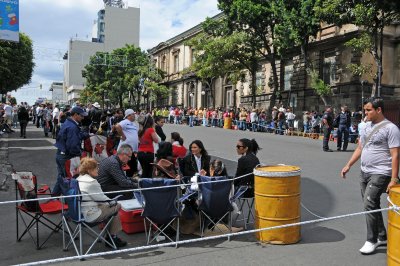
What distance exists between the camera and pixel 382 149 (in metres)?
5.27

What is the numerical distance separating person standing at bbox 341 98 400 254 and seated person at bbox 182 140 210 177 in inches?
109

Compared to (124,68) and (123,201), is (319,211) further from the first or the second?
(124,68)

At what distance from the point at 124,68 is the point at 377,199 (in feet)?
184

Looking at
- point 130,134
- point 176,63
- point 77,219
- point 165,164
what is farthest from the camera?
point 176,63

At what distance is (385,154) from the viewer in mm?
5250

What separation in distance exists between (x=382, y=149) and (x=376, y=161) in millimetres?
161

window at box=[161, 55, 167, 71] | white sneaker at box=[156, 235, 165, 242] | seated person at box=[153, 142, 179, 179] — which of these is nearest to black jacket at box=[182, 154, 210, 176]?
seated person at box=[153, 142, 179, 179]

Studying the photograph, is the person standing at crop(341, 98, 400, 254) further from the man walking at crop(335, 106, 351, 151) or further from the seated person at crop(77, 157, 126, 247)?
the man walking at crop(335, 106, 351, 151)

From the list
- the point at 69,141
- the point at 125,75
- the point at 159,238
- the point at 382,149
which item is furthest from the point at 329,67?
the point at 125,75

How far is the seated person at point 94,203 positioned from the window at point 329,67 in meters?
27.5

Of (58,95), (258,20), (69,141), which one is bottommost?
(69,141)

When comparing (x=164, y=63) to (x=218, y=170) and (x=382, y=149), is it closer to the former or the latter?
(x=218, y=170)

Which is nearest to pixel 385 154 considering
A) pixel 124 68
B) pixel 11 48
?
pixel 11 48

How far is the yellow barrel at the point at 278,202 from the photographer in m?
5.72
